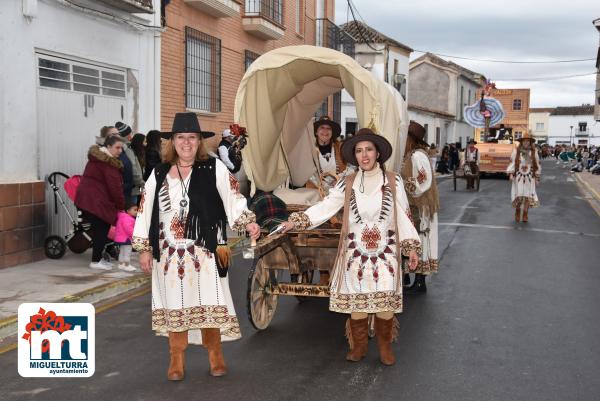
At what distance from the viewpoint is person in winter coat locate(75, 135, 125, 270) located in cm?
885

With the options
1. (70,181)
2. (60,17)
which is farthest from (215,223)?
(60,17)

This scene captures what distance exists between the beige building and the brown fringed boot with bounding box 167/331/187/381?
112456mm

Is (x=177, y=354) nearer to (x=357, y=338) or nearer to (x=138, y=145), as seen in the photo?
(x=357, y=338)

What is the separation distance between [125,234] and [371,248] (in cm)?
456

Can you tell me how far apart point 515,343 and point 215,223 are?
9.82 feet

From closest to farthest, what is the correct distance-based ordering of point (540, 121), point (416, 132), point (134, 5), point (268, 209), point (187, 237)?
point (187, 237), point (268, 209), point (416, 132), point (134, 5), point (540, 121)

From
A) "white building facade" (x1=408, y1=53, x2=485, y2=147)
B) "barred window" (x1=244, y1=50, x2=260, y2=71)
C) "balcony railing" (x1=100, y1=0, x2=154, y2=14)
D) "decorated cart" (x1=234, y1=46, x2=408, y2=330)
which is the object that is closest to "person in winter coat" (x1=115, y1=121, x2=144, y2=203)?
"balcony railing" (x1=100, y1=0, x2=154, y2=14)

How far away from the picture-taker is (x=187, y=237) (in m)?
4.94

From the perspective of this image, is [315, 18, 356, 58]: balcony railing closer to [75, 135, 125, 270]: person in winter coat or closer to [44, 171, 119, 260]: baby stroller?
[44, 171, 119, 260]: baby stroller

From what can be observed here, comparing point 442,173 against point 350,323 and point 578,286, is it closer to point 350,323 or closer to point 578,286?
point 578,286

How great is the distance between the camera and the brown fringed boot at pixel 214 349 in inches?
204

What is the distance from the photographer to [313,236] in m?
6.46

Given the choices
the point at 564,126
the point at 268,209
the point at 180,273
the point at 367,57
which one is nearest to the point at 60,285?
the point at 268,209

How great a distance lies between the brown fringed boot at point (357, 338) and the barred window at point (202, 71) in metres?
10.4
